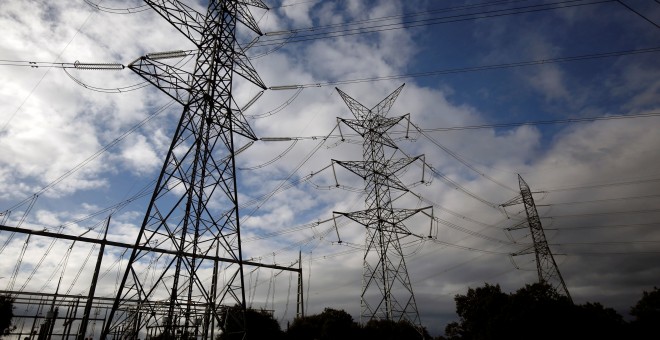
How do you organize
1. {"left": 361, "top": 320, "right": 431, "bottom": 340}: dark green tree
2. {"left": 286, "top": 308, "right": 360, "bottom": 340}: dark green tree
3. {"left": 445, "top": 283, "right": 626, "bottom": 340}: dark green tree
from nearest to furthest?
{"left": 445, "top": 283, "right": 626, "bottom": 340}: dark green tree < {"left": 361, "top": 320, "right": 431, "bottom": 340}: dark green tree < {"left": 286, "top": 308, "right": 360, "bottom": 340}: dark green tree

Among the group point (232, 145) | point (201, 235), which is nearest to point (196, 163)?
point (232, 145)

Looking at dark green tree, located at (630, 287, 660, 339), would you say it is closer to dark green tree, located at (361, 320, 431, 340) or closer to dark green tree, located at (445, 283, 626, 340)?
dark green tree, located at (445, 283, 626, 340)

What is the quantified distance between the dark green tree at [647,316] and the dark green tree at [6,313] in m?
42.3

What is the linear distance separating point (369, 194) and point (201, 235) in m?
13.4

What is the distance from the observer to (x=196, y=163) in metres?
14.4

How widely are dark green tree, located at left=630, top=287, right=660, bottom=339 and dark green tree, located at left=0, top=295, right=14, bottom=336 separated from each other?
1665 inches

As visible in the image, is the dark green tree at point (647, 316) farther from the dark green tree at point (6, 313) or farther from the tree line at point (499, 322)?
the dark green tree at point (6, 313)

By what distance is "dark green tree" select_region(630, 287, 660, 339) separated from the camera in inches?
1014

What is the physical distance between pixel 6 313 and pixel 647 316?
47202 mm

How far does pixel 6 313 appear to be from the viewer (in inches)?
870

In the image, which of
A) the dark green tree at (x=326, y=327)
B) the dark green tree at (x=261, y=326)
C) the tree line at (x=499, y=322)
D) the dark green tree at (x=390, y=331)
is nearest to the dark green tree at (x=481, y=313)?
the tree line at (x=499, y=322)

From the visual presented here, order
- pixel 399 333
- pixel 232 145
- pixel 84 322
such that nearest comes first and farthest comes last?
pixel 232 145
pixel 84 322
pixel 399 333

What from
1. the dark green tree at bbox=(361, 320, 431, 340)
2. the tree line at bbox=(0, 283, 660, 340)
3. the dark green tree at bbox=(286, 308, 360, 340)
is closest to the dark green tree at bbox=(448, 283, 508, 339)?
the tree line at bbox=(0, 283, 660, 340)

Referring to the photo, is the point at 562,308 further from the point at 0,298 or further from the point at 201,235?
the point at 0,298
